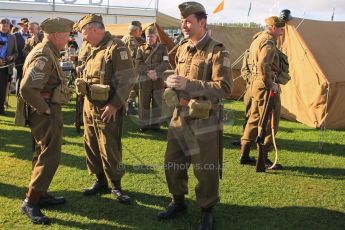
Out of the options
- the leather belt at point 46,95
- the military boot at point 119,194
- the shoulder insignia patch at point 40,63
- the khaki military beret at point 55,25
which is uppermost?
the khaki military beret at point 55,25

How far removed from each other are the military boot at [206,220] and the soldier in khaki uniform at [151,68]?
4099 millimetres

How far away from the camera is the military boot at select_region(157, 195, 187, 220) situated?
13.5 ft

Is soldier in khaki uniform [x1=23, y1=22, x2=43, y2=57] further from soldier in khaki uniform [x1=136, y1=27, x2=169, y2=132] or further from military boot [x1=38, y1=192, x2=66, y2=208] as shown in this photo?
military boot [x1=38, y1=192, x2=66, y2=208]

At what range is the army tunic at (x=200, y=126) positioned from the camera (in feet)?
11.5

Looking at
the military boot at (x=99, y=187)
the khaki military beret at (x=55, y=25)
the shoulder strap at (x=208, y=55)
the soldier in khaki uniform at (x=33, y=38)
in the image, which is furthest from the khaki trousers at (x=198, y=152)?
the soldier in khaki uniform at (x=33, y=38)

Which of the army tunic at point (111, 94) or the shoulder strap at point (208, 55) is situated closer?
the shoulder strap at point (208, 55)

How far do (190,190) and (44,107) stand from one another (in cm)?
215

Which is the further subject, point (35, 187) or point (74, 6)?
point (74, 6)

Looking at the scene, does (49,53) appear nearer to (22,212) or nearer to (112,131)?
(112,131)

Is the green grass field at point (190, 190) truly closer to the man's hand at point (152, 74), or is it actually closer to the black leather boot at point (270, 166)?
the black leather boot at point (270, 166)

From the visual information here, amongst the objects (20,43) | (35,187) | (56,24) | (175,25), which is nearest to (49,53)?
(56,24)

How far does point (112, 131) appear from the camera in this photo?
171 inches

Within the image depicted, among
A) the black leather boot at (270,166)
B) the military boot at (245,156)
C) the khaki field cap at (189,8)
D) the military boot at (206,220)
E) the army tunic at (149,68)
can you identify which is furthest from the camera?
the army tunic at (149,68)

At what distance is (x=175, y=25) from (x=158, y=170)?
15146mm
